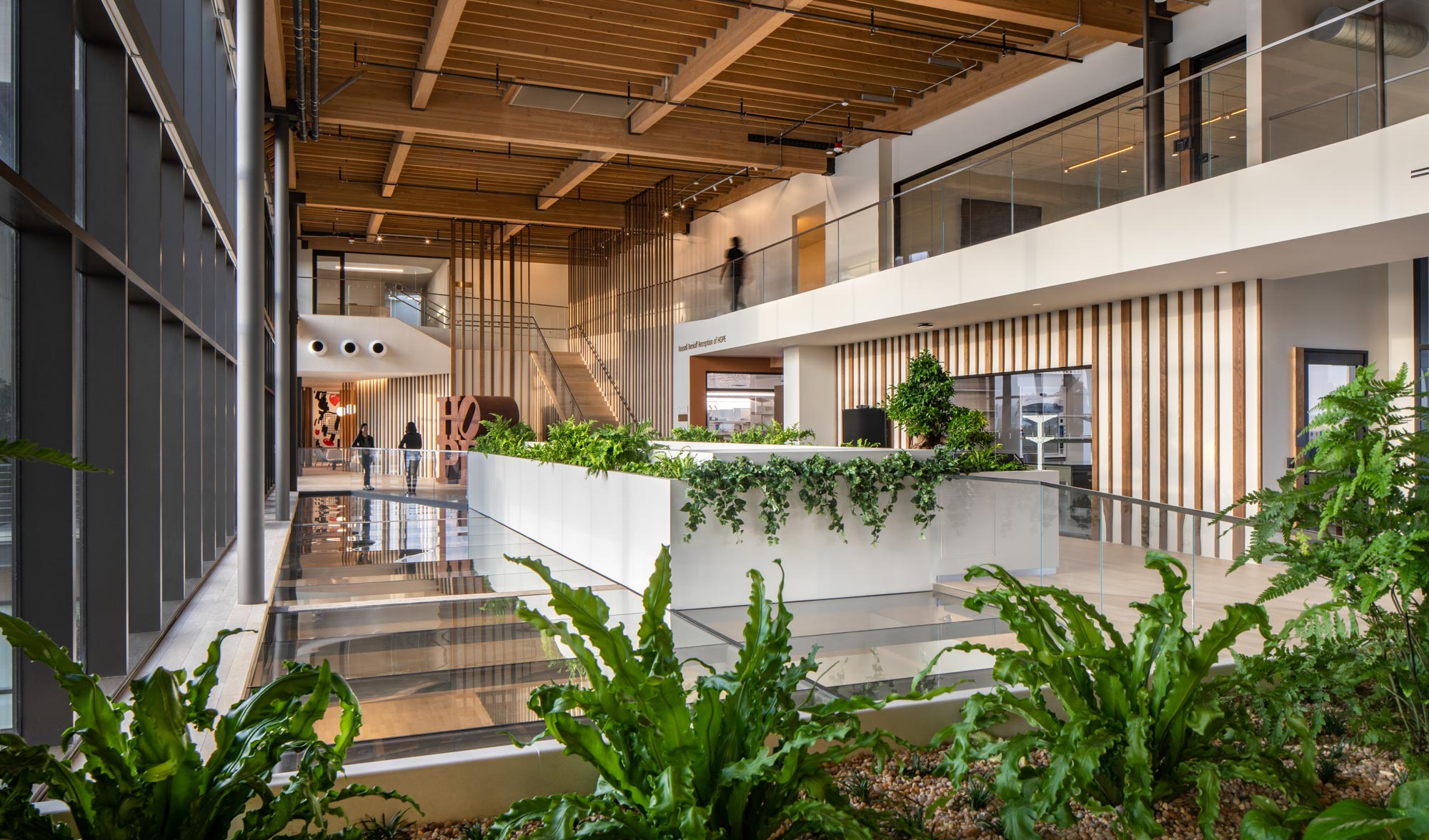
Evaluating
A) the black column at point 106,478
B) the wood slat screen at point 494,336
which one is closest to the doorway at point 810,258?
the wood slat screen at point 494,336

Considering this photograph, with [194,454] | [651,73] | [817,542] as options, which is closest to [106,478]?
[194,454]

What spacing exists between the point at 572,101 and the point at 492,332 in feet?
35.6

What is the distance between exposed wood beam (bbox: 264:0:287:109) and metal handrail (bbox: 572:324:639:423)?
30.8ft

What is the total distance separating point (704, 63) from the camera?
421 inches

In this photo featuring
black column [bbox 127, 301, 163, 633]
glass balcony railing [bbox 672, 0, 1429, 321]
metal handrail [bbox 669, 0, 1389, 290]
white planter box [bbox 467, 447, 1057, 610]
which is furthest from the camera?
metal handrail [bbox 669, 0, 1389, 290]

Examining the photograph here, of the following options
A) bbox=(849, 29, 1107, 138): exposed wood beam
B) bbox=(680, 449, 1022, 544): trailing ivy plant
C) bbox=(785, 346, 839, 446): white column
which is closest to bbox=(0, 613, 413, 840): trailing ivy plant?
bbox=(680, 449, 1022, 544): trailing ivy plant

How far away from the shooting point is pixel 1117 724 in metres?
2.13

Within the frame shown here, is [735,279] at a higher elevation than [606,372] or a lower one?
higher

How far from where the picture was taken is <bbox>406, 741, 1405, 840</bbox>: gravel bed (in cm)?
204

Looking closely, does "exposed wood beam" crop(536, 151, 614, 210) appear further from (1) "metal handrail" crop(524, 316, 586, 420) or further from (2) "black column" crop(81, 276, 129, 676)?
(2) "black column" crop(81, 276, 129, 676)

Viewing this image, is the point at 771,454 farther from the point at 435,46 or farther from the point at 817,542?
the point at 435,46

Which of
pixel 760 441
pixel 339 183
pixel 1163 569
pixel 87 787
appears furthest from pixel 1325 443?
pixel 339 183

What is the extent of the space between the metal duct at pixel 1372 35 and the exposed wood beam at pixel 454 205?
1395 centimetres

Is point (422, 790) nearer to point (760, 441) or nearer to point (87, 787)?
point (87, 787)
